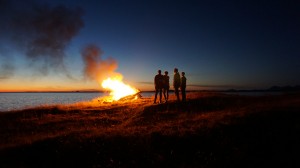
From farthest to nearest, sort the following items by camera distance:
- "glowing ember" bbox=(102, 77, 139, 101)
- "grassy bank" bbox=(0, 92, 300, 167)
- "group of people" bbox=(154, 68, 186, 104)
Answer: "glowing ember" bbox=(102, 77, 139, 101) < "group of people" bbox=(154, 68, 186, 104) < "grassy bank" bbox=(0, 92, 300, 167)

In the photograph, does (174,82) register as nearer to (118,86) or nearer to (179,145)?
(179,145)

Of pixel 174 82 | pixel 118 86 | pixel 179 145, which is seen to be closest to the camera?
pixel 179 145

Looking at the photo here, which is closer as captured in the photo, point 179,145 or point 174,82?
point 179,145

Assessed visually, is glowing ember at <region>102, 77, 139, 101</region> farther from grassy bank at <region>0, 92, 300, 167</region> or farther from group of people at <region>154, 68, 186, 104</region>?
grassy bank at <region>0, 92, 300, 167</region>

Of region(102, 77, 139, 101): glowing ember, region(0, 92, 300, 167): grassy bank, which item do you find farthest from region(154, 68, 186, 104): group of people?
region(102, 77, 139, 101): glowing ember

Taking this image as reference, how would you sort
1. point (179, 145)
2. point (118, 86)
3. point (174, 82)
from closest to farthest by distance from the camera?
point (179, 145), point (174, 82), point (118, 86)

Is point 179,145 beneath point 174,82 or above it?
beneath

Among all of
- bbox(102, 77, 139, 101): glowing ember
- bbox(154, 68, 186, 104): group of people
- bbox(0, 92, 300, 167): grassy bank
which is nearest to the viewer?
bbox(0, 92, 300, 167): grassy bank

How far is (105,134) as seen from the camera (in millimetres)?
12961

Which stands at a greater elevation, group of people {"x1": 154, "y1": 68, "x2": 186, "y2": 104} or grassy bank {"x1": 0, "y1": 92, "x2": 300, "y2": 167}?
group of people {"x1": 154, "y1": 68, "x2": 186, "y2": 104}

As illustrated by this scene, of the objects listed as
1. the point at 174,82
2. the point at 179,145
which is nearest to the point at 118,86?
the point at 174,82

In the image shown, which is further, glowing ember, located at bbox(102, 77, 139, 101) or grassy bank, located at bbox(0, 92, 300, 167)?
glowing ember, located at bbox(102, 77, 139, 101)

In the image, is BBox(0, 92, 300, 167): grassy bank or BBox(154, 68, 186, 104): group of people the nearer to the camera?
BBox(0, 92, 300, 167): grassy bank

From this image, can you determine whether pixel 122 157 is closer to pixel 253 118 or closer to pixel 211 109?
pixel 253 118
